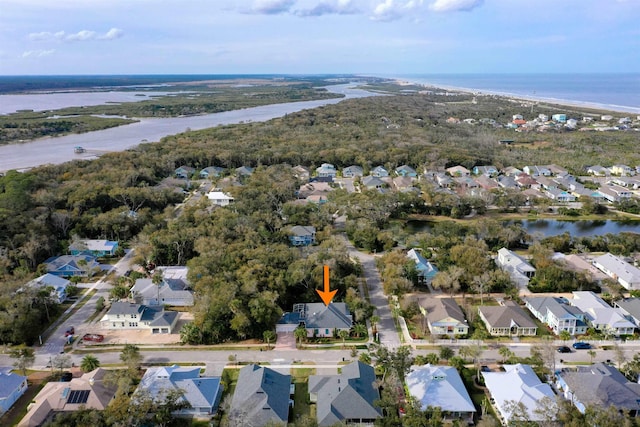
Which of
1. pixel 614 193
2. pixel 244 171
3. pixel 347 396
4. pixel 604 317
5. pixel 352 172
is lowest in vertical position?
pixel 604 317

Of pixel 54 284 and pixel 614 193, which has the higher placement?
pixel 614 193

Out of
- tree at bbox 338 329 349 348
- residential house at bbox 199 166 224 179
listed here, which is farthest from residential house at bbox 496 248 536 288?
residential house at bbox 199 166 224 179

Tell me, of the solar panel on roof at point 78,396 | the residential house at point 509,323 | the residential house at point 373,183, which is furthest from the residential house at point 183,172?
the residential house at point 509,323

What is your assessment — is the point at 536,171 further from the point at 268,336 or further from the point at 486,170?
the point at 268,336

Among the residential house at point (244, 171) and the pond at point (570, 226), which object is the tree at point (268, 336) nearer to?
the pond at point (570, 226)

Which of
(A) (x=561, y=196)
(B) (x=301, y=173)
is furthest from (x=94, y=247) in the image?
(A) (x=561, y=196)

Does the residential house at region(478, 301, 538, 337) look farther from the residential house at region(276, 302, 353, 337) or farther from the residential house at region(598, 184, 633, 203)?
the residential house at region(598, 184, 633, 203)

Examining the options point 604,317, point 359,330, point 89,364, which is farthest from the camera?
point 604,317
